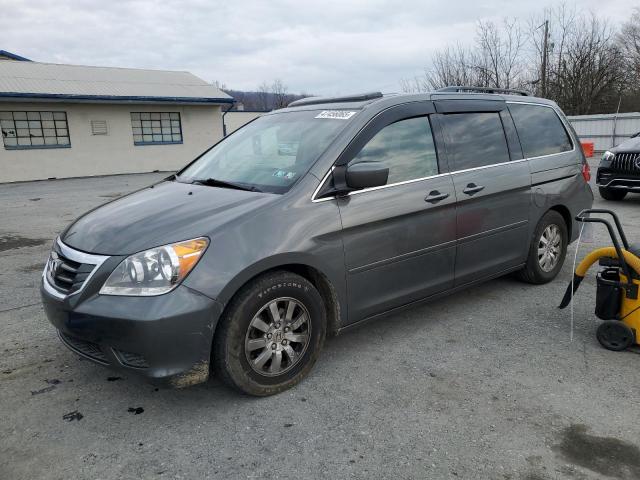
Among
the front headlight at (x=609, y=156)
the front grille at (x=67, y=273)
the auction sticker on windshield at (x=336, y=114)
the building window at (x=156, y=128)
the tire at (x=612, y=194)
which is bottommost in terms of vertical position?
the tire at (x=612, y=194)

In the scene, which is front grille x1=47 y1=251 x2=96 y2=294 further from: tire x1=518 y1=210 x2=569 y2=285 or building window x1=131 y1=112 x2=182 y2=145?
building window x1=131 y1=112 x2=182 y2=145

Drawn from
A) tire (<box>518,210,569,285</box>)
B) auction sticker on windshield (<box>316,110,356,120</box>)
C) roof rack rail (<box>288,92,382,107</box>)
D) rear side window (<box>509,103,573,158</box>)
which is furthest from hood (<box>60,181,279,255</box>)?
tire (<box>518,210,569,285</box>)

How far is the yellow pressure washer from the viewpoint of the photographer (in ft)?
11.6

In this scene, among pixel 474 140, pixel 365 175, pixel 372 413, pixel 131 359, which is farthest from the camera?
pixel 474 140

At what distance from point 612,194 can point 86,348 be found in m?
10.8

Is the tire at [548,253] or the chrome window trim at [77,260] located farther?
the tire at [548,253]

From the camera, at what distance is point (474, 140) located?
431 centimetres

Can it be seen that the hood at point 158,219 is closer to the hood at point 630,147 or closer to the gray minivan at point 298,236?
the gray minivan at point 298,236

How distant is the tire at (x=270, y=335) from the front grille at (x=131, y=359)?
1.28ft

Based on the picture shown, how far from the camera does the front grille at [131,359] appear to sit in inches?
109

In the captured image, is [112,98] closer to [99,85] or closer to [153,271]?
[99,85]

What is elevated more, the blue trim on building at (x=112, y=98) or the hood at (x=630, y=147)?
the blue trim on building at (x=112, y=98)

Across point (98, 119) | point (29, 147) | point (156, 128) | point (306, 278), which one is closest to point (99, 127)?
point (98, 119)

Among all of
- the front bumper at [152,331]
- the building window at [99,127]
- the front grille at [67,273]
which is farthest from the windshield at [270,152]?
the building window at [99,127]
